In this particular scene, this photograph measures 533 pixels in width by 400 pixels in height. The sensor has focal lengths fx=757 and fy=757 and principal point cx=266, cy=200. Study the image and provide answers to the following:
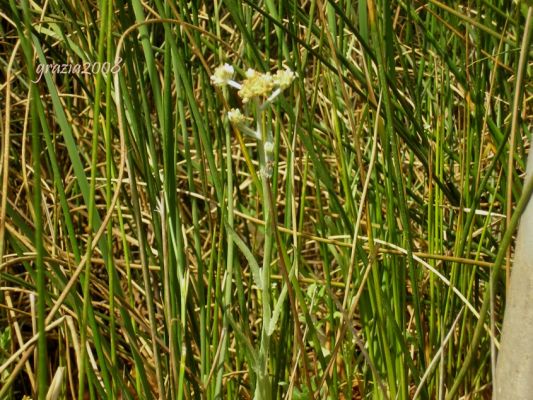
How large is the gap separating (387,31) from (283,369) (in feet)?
1.39

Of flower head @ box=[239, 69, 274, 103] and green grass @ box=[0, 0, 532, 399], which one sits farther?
green grass @ box=[0, 0, 532, 399]

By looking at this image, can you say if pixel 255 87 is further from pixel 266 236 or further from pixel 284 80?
pixel 266 236

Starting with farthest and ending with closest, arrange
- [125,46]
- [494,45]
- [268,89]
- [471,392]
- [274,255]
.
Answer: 1. [274,255]
2. [494,45]
3. [471,392]
4. [125,46]
5. [268,89]

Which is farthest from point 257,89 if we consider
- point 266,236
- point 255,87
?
point 266,236

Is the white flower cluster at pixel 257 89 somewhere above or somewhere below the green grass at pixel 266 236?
above

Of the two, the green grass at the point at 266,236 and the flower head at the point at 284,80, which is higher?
the flower head at the point at 284,80

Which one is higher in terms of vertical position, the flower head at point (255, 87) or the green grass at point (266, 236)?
the flower head at point (255, 87)

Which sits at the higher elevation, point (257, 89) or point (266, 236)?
point (257, 89)

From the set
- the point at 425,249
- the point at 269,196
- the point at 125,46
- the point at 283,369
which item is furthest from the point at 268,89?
the point at 425,249

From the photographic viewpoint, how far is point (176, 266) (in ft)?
2.83

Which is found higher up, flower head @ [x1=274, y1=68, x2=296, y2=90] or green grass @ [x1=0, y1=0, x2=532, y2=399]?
flower head @ [x1=274, y1=68, x2=296, y2=90]

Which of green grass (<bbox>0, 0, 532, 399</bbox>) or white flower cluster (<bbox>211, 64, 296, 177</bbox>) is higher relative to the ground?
white flower cluster (<bbox>211, 64, 296, 177</bbox>)

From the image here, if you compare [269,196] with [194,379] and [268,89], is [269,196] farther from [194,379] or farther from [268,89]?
[194,379]

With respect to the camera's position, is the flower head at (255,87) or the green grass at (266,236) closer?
the flower head at (255,87)
